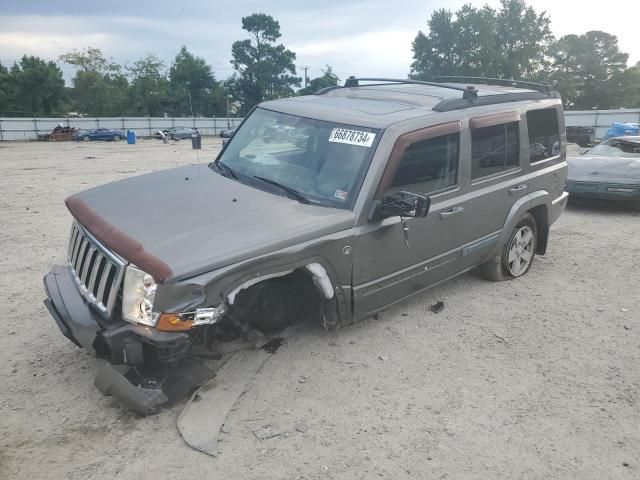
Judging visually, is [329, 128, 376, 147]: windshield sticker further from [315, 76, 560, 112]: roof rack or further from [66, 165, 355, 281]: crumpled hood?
[315, 76, 560, 112]: roof rack

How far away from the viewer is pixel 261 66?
71.4m

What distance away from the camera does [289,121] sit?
4.42 m

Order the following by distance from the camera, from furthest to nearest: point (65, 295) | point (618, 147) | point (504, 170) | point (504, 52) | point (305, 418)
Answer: point (504, 52), point (618, 147), point (504, 170), point (65, 295), point (305, 418)

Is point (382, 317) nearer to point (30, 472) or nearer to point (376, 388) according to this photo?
point (376, 388)

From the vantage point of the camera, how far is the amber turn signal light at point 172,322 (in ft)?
9.50

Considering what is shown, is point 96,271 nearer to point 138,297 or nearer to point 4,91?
point 138,297

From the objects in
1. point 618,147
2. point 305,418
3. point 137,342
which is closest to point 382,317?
point 305,418

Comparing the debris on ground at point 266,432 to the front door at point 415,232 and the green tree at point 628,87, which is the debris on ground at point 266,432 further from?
the green tree at point 628,87

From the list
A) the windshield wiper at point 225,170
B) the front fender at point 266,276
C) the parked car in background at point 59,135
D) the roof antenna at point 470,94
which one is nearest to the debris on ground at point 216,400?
the front fender at point 266,276

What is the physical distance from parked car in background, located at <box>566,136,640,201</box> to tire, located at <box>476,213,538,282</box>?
3726mm

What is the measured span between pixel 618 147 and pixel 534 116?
5.48 m

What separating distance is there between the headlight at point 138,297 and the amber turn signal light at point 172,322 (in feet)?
0.13

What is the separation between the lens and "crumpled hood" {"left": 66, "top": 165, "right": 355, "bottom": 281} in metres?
2.97

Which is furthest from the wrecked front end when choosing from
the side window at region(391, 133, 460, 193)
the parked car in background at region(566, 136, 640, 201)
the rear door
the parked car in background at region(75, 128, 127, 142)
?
the parked car in background at region(75, 128, 127, 142)
